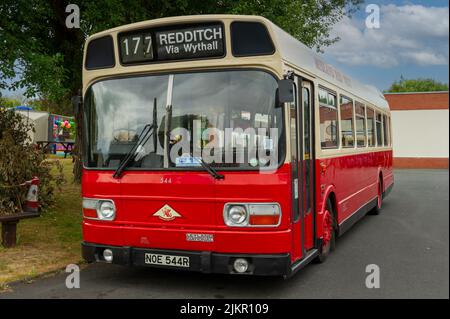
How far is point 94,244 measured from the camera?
6.08 meters

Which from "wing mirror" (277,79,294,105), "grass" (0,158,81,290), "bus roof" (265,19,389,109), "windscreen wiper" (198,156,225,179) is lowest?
"grass" (0,158,81,290)

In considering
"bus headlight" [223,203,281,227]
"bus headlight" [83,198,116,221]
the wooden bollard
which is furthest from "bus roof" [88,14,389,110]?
the wooden bollard

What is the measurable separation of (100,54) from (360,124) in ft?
18.2

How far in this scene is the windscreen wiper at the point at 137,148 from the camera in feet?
19.0

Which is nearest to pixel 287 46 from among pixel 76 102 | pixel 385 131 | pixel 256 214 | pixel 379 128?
pixel 256 214

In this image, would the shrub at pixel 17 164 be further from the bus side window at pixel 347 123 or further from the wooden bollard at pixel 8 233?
the bus side window at pixel 347 123

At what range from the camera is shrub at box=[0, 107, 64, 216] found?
10211mm

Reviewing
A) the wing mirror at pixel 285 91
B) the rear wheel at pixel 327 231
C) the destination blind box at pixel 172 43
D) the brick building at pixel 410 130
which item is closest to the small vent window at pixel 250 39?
the destination blind box at pixel 172 43

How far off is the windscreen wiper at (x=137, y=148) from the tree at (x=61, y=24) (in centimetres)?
216

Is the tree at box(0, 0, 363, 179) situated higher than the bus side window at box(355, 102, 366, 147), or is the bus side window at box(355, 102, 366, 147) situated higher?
the tree at box(0, 0, 363, 179)

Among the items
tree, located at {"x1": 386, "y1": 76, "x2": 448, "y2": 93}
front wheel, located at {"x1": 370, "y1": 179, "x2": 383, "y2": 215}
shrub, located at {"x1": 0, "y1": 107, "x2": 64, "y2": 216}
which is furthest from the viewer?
tree, located at {"x1": 386, "y1": 76, "x2": 448, "y2": 93}

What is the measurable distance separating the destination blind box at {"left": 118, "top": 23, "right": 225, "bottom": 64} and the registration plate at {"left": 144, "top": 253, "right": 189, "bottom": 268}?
2202 millimetres

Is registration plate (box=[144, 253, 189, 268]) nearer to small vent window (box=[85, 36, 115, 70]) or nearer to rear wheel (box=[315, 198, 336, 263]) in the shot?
rear wheel (box=[315, 198, 336, 263])

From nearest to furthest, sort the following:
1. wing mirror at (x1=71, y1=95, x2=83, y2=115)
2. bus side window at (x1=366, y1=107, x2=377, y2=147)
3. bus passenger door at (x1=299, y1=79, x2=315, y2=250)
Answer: bus passenger door at (x1=299, y1=79, x2=315, y2=250), wing mirror at (x1=71, y1=95, x2=83, y2=115), bus side window at (x1=366, y1=107, x2=377, y2=147)
